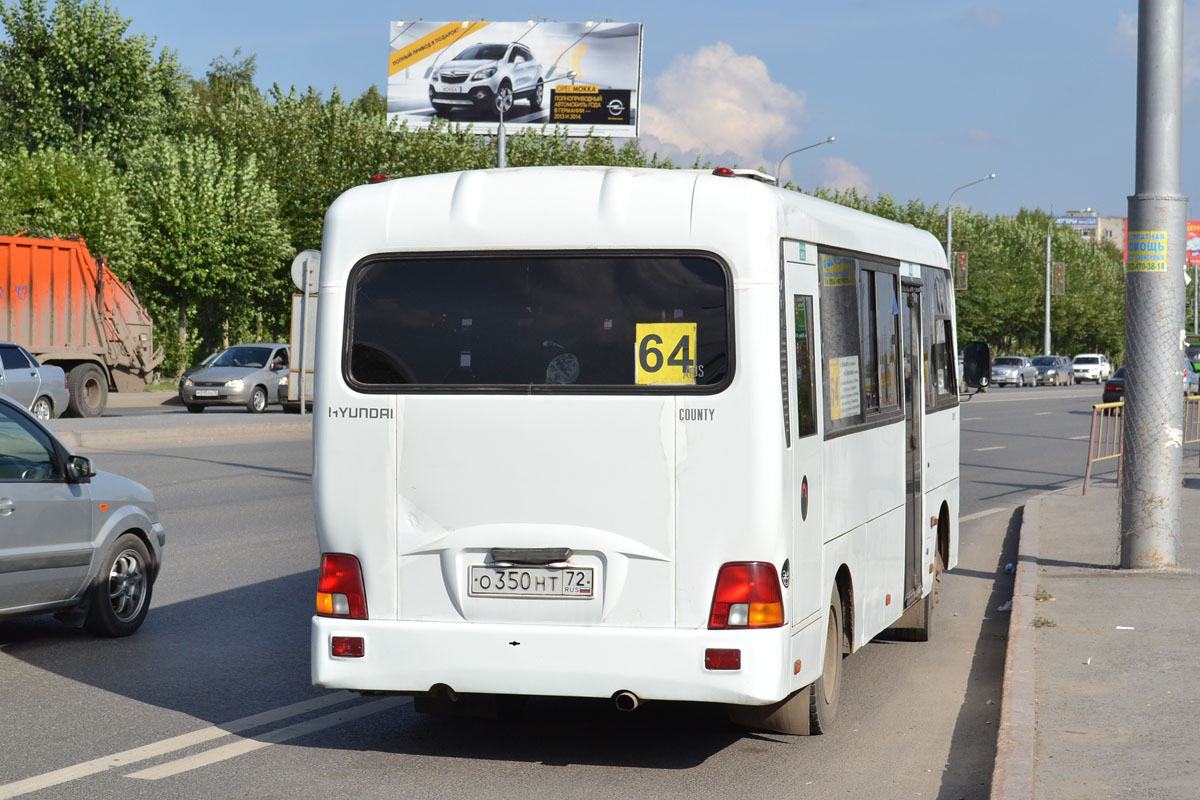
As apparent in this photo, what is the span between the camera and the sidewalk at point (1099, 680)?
18.8 ft

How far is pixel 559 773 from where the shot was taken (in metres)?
6.09

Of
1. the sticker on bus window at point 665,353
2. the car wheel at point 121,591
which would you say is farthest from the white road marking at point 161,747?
the sticker on bus window at point 665,353

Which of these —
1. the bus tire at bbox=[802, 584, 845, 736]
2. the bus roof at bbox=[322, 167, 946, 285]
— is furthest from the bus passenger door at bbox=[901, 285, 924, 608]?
the bus roof at bbox=[322, 167, 946, 285]

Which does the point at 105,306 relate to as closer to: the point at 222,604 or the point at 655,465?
the point at 222,604

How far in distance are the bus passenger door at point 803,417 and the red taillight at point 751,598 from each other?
0.16 metres

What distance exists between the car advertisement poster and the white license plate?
56.2 meters

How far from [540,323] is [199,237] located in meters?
42.8

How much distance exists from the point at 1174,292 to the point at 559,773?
23.3 ft

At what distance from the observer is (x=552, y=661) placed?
5.86 metres

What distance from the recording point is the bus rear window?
5.87m

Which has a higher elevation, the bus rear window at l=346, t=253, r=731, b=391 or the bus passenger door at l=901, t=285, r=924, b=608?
the bus rear window at l=346, t=253, r=731, b=391

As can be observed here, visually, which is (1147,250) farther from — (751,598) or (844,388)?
(751,598)

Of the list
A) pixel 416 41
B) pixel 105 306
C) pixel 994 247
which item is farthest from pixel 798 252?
pixel 994 247

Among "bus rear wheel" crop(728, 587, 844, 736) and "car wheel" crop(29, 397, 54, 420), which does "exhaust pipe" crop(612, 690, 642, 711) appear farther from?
"car wheel" crop(29, 397, 54, 420)
